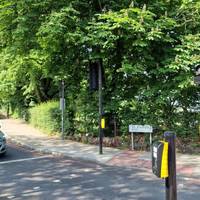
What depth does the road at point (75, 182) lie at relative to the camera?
25.2ft

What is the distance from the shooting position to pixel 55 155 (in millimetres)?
13195

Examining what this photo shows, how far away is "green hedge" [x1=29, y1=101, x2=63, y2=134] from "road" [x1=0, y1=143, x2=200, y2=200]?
685 cm

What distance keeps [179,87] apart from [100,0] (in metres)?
4.53

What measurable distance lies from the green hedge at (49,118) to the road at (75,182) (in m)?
6.85

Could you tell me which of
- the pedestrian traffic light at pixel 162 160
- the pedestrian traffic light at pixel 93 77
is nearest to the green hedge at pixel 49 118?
the pedestrian traffic light at pixel 93 77

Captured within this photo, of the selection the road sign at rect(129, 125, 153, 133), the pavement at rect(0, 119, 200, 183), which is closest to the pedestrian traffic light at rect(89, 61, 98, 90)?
the road sign at rect(129, 125, 153, 133)

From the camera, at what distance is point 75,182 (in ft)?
29.1

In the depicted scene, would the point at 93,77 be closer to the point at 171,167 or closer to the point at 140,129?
the point at 140,129

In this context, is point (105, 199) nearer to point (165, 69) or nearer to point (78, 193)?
point (78, 193)

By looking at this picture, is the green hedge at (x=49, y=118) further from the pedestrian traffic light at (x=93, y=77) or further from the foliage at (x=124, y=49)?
the pedestrian traffic light at (x=93, y=77)

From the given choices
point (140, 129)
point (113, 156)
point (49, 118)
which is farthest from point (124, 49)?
point (49, 118)

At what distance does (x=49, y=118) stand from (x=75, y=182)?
36.5ft

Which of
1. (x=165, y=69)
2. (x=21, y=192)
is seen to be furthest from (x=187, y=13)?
(x=21, y=192)

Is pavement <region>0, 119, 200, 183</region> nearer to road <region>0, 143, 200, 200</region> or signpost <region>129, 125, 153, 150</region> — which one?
road <region>0, 143, 200, 200</region>
